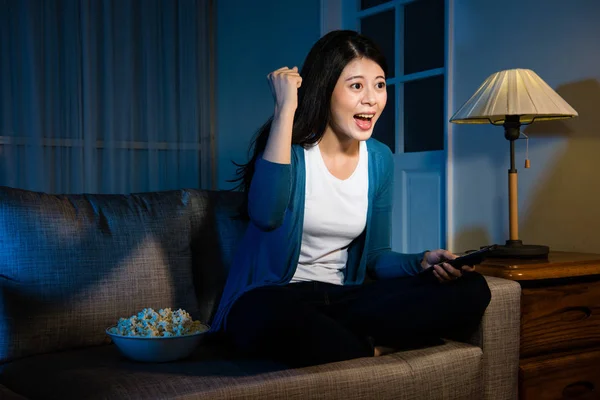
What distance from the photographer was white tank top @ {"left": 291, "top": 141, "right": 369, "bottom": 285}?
5.40 feet

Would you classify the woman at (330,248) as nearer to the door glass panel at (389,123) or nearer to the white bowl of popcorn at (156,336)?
the white bowl of popcorn at (156,336)

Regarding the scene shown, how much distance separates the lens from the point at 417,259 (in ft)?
5.47

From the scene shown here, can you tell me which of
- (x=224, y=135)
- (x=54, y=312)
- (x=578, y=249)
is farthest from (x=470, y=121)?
(x=224, y=135)

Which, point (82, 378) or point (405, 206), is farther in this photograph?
point (405, 206)

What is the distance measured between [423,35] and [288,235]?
1.74 metres

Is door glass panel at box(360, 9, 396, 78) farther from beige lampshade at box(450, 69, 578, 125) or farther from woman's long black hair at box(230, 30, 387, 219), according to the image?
woman's long black hair at box(230, 30, 387, 219)

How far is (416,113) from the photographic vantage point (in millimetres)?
3043

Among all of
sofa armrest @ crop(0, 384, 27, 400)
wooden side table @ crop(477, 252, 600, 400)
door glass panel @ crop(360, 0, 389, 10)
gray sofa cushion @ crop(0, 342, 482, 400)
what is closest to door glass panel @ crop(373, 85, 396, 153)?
door glass panel @ crop(360, 0, 389, 10)

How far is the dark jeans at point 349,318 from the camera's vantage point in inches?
53.7

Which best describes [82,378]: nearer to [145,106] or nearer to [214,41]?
[145,106]

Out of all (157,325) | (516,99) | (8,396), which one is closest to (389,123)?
(516,99)

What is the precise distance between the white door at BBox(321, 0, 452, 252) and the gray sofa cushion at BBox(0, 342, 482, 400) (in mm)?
1389

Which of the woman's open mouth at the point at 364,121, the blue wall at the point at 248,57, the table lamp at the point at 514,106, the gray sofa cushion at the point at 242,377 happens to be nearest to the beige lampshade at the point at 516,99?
the table lamp at the point at 514,106

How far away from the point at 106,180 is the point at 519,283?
2.92m
